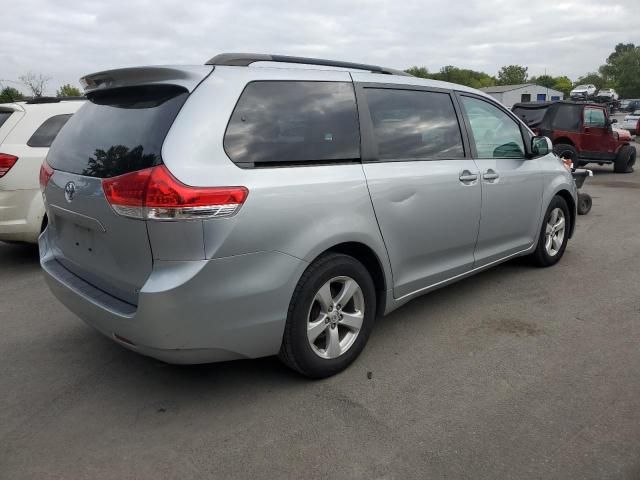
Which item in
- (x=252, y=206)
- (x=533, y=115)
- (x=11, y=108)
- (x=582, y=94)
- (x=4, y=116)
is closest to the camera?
(x=252, y=206)

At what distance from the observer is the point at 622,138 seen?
14.6 meters

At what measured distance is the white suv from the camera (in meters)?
5.21

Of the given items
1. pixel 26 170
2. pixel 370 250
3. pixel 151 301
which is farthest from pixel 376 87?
pixel 26 170

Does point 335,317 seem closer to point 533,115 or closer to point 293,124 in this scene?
point 293,124

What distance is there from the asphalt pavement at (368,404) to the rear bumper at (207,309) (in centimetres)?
40

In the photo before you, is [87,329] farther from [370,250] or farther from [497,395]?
[497,395]

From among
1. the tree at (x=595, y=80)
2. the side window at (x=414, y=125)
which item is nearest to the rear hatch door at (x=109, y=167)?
the side window at (x=414, y=125)

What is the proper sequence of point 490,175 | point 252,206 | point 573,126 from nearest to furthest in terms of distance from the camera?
point 252,206, point 490,175, point 573,126

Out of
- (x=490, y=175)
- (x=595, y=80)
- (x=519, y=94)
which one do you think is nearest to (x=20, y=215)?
(x=490, y=175)

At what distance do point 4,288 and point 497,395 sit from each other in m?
4.42

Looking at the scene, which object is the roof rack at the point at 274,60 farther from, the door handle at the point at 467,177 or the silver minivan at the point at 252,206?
the door handle at the point at 467,177

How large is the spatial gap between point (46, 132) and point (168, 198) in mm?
3941

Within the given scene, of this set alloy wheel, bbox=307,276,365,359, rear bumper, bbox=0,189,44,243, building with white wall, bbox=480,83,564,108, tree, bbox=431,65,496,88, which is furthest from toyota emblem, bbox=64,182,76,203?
tree, bbox=431,65,496,88

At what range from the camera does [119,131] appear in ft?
9.25
